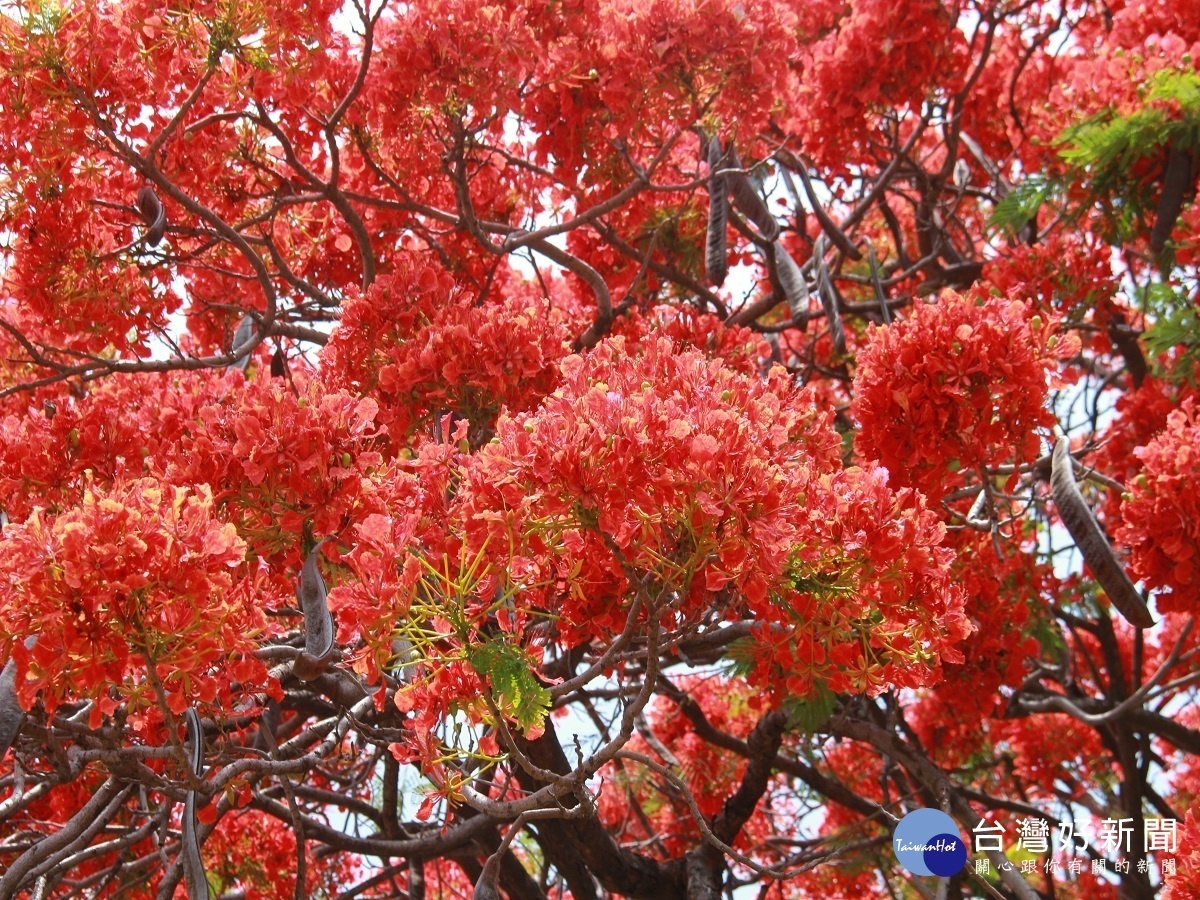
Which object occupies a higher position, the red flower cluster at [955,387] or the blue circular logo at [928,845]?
the red flower cluster at [955,387]

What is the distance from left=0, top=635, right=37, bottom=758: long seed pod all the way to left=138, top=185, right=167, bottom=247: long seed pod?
1.99 meters

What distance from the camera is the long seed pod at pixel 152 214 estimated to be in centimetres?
384

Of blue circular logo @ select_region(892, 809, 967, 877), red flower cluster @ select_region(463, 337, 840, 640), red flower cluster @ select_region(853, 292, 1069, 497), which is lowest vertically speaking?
blue circular logo @ select_region(892, 809, 967, 877)

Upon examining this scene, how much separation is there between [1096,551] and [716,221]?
6.77 ft

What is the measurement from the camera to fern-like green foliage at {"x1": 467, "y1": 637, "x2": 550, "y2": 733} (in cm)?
204

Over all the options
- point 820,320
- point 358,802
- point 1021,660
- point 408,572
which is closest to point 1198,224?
point 1021,660

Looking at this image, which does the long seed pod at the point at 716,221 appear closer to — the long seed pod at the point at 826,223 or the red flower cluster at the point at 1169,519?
the long seed pod at the point at 826,223

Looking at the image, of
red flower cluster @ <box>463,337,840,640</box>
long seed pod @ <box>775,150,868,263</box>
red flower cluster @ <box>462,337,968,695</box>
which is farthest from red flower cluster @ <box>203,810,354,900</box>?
long seed pod @ <box>775,150,868,263</box>

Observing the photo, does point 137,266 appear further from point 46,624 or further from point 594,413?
point 594,413

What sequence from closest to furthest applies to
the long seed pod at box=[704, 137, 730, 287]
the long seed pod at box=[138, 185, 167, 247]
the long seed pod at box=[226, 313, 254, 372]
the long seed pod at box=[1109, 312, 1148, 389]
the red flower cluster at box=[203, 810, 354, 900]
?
the long seed pod at box=[138, 185, 167, 247] < the long seed pod at box=[704, 137, 730, 287] < the long seed pod at box=[226, 313, 254, 372] < the red flower cluster at box=[203, 810, 354, 900] < the long seed pod at box=[1109, 312, 1148, 389]

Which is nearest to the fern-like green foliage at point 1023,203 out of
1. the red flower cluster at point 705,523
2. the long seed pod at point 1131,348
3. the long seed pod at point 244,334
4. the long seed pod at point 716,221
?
the long seed pod at point 1131,348

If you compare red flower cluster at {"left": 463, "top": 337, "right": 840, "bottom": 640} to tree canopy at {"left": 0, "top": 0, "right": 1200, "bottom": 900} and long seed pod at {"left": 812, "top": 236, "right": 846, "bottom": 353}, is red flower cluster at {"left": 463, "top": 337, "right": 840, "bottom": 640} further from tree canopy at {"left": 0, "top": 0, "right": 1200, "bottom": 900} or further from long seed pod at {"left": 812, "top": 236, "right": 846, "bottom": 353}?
long seed pod at {"left": 812, "top": 236, "right": 846, "bottom": 353}

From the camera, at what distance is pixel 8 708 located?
224 cm

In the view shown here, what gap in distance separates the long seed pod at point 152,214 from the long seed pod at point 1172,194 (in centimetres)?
410
